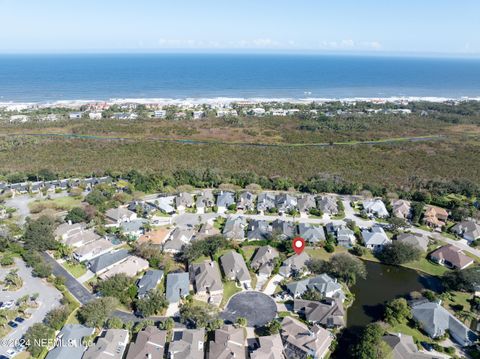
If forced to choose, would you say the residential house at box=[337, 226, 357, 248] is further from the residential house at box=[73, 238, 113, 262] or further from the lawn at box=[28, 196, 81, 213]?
the lawn at box=[28, 196, 81, 213]

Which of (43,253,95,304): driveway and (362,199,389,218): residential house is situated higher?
(362,199,389,218): residential house

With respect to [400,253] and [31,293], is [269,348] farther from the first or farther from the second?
[31,293]

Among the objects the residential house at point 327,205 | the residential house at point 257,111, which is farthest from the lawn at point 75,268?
the residential house at point 257,111

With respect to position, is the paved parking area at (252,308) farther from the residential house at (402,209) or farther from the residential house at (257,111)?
the residential house at (257,111)

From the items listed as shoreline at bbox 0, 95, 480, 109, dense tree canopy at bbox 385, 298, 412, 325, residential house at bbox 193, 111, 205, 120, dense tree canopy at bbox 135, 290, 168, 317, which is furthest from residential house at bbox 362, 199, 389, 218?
shoreline at bbox 0, 95, 480, 109

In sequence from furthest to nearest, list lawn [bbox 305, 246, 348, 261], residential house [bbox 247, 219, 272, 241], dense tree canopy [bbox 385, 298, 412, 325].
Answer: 1. residential house [bbox 247, 219, 272, 241]
2. lawn [bbox 305, 246, 348, 261]
3. dense tree canopy [bbox 385, 298, 412, 325]
